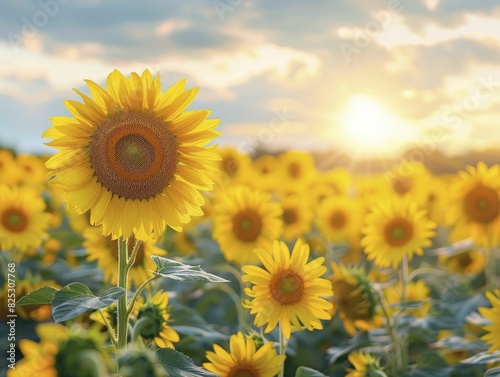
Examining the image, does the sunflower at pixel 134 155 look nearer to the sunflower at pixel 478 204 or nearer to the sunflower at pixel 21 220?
the sunflower at pixel 21 220

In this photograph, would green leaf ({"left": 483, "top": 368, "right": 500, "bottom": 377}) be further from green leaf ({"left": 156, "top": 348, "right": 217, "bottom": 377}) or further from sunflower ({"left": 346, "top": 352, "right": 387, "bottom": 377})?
green leaf ({"left": 156, "top": 348, "right": 217, "bottom": 377})

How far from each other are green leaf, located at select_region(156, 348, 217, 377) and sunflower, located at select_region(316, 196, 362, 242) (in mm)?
4357

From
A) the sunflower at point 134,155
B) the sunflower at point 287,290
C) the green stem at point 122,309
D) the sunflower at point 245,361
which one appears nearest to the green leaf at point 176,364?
the green stem at point 122,309

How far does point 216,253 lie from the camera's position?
6375 mm

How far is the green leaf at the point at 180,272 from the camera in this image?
2.35 meters

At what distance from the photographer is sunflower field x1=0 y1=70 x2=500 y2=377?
2.49 metres

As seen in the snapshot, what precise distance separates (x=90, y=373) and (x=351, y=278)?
8.46ft

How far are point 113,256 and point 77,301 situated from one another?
1976 millimetres

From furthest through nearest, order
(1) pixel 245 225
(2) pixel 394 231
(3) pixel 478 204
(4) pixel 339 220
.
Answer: (4) pixel 339 220, (3) pixel 478 204, (1) pixel 245 225, (2) pixel 394 231

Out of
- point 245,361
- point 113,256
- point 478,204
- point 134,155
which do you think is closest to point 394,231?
point 478,204

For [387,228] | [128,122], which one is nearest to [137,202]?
[128,122]

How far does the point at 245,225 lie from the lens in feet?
16.8

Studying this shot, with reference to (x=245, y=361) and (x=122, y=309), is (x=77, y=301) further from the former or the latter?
(x=245, y=361)

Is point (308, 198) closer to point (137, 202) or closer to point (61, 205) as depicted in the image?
point (61, 205)
